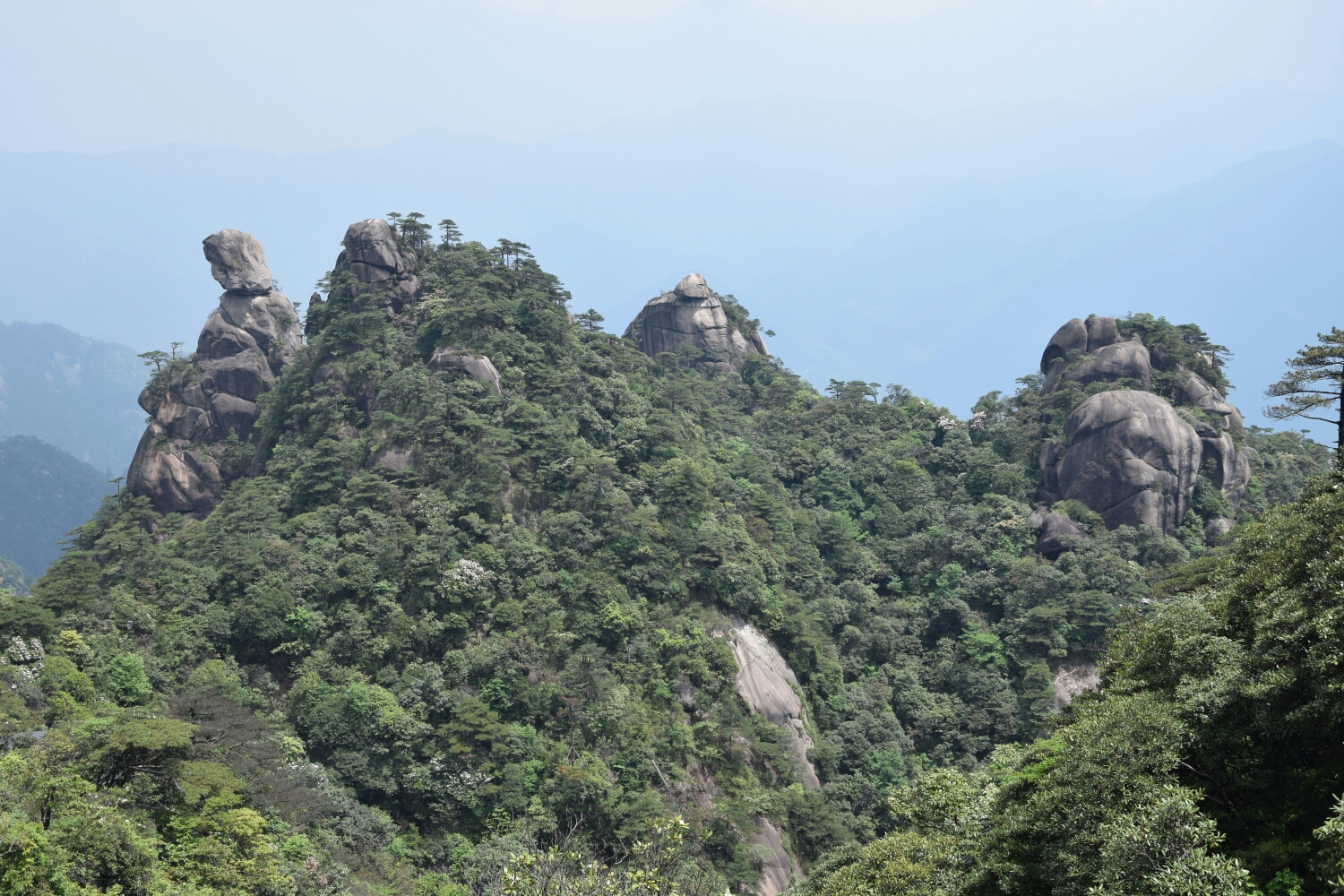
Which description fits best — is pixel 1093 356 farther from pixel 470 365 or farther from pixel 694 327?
pixel 470 365

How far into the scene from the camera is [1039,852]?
9391mm

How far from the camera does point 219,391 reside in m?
36.4

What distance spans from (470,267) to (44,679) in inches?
917

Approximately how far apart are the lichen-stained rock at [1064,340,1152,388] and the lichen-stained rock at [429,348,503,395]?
2745cm

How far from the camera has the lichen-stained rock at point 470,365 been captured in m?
31.9

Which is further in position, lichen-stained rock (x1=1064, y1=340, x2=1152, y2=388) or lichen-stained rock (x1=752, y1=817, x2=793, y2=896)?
lichen-stained rock (x1=1064, y1=340, x2=1152, y2=388)

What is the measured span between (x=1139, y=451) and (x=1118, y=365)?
5897 mm

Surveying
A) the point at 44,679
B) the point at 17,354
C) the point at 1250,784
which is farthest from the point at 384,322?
the point at 17,354

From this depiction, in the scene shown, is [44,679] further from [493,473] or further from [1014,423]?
[1014,423]

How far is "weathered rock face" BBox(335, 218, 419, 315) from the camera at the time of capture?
37.0 m

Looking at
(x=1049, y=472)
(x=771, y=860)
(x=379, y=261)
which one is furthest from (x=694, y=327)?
(x=771, y=860)

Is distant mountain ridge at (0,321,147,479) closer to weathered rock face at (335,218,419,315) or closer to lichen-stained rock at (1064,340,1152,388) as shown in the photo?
weathered rock face at (335,218,419,315)

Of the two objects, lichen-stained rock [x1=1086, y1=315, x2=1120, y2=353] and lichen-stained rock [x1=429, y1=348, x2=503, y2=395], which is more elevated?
lichen-stained rock [x1=1086, y1=315, x2=1120, y2=353]

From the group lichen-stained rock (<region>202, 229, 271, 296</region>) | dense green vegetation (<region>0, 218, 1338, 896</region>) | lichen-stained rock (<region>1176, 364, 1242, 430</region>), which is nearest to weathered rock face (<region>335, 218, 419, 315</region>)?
dense green vegetation (<region>0, 218, 1338, 896</region>)
